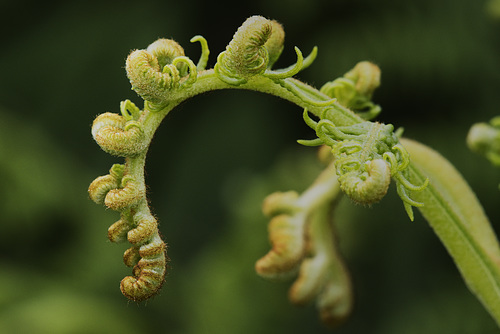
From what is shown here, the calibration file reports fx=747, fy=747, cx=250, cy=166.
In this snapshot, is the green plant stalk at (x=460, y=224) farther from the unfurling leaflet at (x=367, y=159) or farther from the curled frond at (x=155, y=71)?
the curled frond at (x=155, y=71)

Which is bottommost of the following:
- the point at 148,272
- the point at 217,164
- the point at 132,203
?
the point at 148,272

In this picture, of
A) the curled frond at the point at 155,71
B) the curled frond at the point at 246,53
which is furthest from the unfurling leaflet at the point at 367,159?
the curled frond at the point at 155,71

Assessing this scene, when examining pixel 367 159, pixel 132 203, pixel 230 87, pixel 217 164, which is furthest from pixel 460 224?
pixel 217 164

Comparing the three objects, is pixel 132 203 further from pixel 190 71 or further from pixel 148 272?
pixel 190 71

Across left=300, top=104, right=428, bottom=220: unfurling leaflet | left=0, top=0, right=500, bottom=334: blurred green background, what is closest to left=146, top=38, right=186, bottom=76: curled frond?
left=300, top=104, right=428, bottom=220: unfurling leaflet

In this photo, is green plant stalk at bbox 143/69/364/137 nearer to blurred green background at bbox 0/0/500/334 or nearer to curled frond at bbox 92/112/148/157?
curled frond at bbox 92/112/148/157

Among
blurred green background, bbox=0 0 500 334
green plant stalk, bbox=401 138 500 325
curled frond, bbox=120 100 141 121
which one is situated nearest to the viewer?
curled frond, bbox=120 100 141 121

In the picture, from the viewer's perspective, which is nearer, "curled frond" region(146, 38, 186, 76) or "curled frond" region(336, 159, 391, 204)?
"curled frond" region(336, 159, 391, 204)

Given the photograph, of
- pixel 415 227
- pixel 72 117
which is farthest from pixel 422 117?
pixel 72 117
